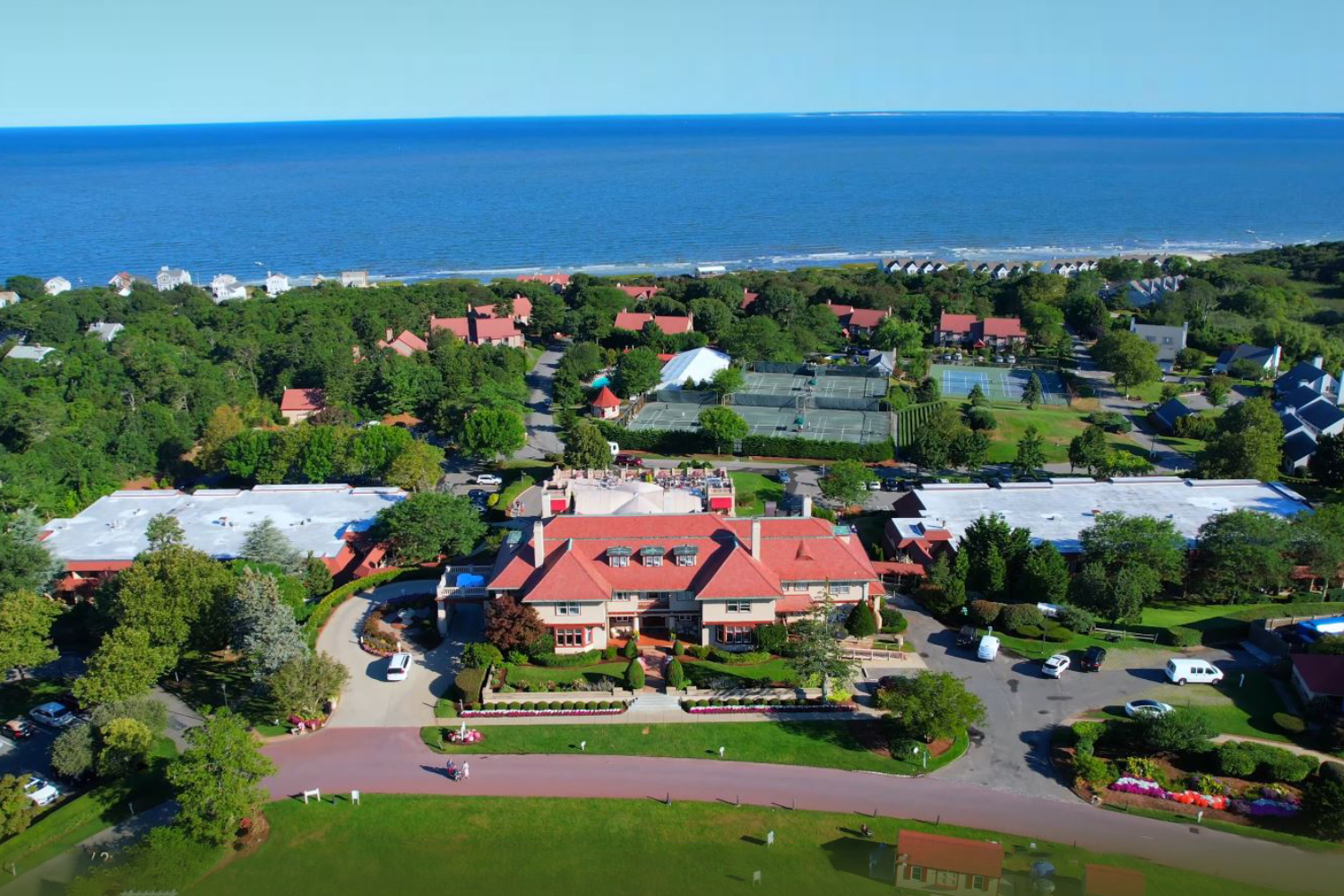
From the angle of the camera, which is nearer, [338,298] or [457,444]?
[457,444]

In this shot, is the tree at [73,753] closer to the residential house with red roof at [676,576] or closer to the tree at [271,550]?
the tree at [271,550]

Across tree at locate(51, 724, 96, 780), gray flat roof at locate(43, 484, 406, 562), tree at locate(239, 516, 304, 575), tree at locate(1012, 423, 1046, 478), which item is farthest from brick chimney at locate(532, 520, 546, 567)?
tree at locate(1012, 423, 1046, 478)

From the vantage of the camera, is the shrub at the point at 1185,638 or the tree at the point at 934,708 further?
the shrub at the point at 1185,638

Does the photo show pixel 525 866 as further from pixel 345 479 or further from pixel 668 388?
pixel 668 388

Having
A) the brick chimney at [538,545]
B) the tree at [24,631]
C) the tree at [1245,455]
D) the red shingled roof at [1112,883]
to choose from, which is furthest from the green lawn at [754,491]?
the tree at [24,631]

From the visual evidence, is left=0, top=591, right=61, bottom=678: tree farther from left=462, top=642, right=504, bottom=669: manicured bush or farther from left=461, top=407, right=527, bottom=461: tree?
left=461, top=407, right=527, bottom=461: tree

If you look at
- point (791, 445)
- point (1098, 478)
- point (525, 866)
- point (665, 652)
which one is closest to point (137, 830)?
point (525, 866)
